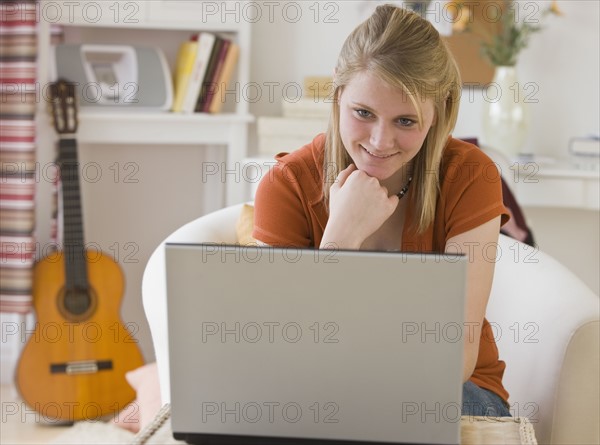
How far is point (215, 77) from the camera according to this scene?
2799mm

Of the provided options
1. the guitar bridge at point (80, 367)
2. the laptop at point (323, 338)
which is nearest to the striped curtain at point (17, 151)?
the guitar bridge at point (80, 367)

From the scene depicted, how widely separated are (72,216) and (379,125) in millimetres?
1568

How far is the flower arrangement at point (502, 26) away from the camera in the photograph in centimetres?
292

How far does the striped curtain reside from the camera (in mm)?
2580

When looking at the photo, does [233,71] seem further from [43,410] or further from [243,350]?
[243,350]

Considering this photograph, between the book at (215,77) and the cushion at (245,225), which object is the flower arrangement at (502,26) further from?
the cushion at (245,225)

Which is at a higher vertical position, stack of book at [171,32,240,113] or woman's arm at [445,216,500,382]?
stack of book at [171,32,240,113]

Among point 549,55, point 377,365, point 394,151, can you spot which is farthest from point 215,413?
point 549,55

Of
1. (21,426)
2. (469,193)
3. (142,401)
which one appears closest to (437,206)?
(469,193)

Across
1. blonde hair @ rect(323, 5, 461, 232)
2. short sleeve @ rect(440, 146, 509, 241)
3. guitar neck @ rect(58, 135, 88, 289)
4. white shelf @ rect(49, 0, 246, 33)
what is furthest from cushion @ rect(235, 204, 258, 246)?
white shelf @ rect(49, 0, 246, 33)

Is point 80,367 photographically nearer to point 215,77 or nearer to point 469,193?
point 215,77

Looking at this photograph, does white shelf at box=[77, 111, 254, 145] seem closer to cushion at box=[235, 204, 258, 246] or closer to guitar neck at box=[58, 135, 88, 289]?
guitar neck at box=[58, 135, 88, 289]

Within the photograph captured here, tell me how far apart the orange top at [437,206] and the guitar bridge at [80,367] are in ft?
4.43

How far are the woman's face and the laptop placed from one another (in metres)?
0.50
